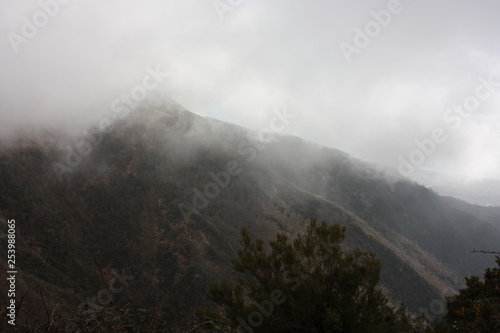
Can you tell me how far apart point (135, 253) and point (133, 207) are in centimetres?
1209

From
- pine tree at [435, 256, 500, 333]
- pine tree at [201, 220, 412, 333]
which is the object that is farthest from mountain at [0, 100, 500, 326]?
pine tree at [435, 256, 500, 333]

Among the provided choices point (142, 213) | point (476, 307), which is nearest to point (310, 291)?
point (476, 307)

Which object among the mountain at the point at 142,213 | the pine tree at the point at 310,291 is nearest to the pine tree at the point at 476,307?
the pine tree at the point at 310,291

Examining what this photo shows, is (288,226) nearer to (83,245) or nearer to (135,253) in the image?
(135,253)

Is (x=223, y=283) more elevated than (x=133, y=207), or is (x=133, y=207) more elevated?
(x=133, y=207)

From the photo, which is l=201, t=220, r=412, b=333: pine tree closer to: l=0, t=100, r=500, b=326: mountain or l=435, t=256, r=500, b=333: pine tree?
l=435, t=256, r=500, b=333: pine tree

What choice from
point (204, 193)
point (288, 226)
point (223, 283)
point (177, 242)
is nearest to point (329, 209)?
point (288, 226)

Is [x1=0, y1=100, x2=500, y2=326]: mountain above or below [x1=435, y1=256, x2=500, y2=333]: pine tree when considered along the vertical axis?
above

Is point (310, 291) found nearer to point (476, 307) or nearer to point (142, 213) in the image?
point (476, 307)

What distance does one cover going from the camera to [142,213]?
64.8 meters

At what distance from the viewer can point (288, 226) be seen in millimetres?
100312

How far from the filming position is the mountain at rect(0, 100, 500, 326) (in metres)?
46.5

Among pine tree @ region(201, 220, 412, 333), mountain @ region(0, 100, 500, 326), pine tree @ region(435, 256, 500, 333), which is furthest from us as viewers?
mountain @ region(0, 100, 500, 326)

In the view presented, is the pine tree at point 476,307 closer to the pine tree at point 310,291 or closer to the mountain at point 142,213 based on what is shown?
the pine tree at point 310,291
